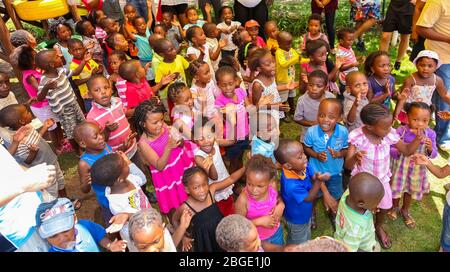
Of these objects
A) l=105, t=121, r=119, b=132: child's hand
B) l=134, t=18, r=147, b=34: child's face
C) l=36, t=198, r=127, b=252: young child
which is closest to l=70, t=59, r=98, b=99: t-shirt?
l=134, t=18, r=147, b=34: child's face

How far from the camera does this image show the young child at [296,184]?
2680 mm

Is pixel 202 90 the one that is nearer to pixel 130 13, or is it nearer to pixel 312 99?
pixel 312 99

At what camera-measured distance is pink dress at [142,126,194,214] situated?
3.03m

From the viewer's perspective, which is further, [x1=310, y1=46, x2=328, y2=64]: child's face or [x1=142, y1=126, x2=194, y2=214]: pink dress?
[x1=310, y1=46, x2=328, y2=64]: child's face

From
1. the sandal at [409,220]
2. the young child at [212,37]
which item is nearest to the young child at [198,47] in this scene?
the young child at [212,37]

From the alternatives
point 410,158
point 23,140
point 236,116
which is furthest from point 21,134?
point 410,158

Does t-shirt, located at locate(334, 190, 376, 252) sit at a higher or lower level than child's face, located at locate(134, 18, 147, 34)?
lower

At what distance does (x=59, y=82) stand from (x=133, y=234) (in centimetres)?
259

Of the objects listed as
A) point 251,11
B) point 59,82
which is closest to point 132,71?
point 59,82

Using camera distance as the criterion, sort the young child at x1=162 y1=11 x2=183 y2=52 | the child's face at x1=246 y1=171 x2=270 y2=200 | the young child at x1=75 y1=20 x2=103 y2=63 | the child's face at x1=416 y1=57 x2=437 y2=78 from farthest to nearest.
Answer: the young child at x1=162 y1=11 x2=183 y2=52 → the young child at x1=75 y1=20 x2=103 y2=63 → the child's face at x1=416 y1=57 x2=437 y2=78 → the child's face at x1=246 y1=171 x2=270 y2=200

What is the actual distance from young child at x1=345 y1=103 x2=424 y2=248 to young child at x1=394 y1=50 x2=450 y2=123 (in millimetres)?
767

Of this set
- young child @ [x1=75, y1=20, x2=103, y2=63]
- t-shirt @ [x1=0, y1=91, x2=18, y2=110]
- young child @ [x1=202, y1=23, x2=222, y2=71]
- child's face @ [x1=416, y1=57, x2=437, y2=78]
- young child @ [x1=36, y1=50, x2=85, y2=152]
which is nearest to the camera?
child's face @ [x1=416, y1=57, x2=437, y2=78]

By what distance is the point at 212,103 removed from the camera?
3.95m

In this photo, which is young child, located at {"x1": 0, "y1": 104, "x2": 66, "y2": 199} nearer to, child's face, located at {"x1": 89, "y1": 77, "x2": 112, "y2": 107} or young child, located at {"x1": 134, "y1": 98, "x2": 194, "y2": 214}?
child's face, located at {"x1": 89, "y1": 77, "x2": 112, "y2": 107}
